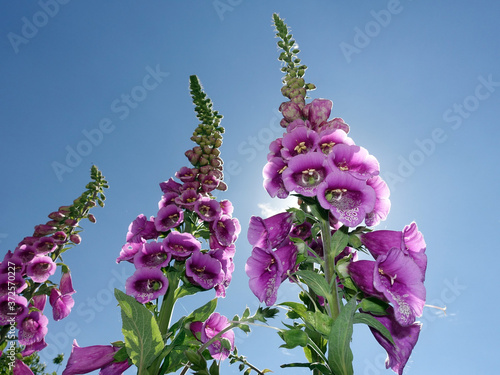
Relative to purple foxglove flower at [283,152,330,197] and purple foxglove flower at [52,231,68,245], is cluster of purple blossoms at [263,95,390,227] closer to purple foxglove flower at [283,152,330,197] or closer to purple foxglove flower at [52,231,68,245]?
purple foxglove flower at [283,152,330,197]

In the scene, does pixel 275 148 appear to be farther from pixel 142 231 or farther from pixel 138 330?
pixel 142 231

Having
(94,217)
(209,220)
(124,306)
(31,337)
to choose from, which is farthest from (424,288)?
(94,217)

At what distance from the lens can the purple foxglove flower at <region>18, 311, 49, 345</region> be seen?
288 cm

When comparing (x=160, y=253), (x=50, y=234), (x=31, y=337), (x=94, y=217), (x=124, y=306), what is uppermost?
(x=94, y=217)

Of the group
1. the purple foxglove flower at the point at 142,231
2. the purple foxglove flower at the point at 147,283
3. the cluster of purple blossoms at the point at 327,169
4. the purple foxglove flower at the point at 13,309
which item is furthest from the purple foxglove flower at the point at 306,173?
the purple foxglove flower at the point at 13,309

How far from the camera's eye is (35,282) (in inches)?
125

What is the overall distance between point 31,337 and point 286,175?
2713 mm

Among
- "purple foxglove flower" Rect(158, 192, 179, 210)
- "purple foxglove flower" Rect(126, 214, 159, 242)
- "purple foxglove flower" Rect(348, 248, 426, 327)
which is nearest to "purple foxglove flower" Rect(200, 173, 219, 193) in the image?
"purple foxglove flower" Rect(158, 192, 179, 210)

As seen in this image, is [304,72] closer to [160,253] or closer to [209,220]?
[209,220]

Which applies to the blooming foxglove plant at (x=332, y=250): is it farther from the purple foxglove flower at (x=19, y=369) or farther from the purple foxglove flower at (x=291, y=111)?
the purple foxglove flower at (x=19, y=369)

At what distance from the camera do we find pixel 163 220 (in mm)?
2824

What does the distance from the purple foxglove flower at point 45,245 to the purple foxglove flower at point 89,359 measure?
4.87ft

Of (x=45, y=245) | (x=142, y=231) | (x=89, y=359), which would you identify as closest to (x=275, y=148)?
(x=142, y=231)

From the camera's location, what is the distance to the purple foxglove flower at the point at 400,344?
1501mm
